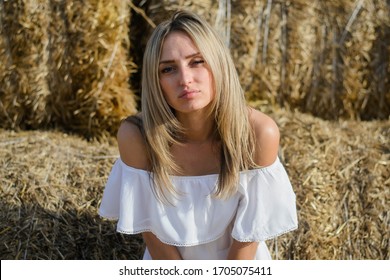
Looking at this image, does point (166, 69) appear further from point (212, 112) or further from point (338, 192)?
point (338, 192)

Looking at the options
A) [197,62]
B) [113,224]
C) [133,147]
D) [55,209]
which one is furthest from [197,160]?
[55,209]

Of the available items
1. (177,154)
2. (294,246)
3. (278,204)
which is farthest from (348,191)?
(177,154)

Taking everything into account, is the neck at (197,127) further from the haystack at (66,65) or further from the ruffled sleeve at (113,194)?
the haystack at (66,65)

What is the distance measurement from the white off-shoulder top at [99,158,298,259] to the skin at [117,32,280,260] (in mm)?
33

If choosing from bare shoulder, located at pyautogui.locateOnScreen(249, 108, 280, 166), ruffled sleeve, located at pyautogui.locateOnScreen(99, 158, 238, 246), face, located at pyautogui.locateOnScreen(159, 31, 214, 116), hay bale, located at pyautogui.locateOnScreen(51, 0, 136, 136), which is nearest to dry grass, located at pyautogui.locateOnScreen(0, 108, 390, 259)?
hay bale, located at pyautogui.locateOnScreen(51, 0, 136, 136)

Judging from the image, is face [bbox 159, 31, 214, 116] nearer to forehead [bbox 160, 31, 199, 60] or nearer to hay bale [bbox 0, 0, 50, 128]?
forehead [bbox 160, 31, 199, 60]

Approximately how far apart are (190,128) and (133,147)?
0.17m

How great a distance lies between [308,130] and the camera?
2701 millimetres

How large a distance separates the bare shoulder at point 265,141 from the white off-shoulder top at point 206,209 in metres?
0.03

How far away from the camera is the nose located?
1871 mm

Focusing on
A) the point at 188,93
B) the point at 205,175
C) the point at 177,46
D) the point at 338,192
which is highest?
the point at 177,46

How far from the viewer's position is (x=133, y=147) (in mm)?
1996

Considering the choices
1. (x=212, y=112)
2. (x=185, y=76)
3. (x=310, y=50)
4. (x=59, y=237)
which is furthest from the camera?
(x=310, y=50)

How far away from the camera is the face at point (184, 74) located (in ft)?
6.18
